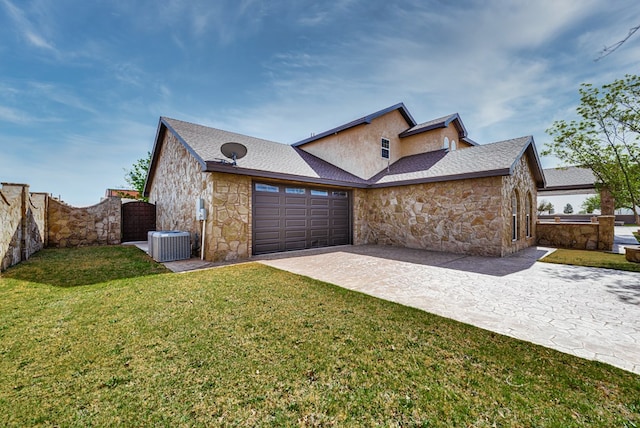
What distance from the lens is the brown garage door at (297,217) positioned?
9641 millimetres

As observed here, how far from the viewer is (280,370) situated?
2.58 metres

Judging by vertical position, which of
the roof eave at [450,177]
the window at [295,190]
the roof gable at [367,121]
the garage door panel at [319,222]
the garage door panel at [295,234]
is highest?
the roof gable at [367,121]

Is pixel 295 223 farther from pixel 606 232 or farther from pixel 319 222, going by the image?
pixel 606 232

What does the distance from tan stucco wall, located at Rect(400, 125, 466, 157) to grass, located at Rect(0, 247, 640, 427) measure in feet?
42.2

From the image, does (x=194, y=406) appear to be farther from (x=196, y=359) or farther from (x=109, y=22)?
(x=109, y=22)

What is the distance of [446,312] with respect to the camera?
416 cm

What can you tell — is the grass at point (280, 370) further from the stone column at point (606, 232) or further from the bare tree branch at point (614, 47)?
the stone column at point (606, 232)

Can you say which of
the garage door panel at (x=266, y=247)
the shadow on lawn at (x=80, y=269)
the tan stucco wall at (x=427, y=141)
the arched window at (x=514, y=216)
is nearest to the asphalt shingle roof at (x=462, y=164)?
the tan stucco wall at (x=427, y=141)

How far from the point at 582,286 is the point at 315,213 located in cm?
836

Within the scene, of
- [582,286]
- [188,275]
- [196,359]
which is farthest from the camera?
[188,275]

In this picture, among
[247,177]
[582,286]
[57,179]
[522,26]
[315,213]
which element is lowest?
[582,286]

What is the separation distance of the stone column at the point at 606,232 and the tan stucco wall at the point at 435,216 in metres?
5.91

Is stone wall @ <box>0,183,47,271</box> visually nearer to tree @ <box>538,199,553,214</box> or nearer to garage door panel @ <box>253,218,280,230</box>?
garage door panel @ <box>253,218,280,230</box>

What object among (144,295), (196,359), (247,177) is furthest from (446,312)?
(247,177)
